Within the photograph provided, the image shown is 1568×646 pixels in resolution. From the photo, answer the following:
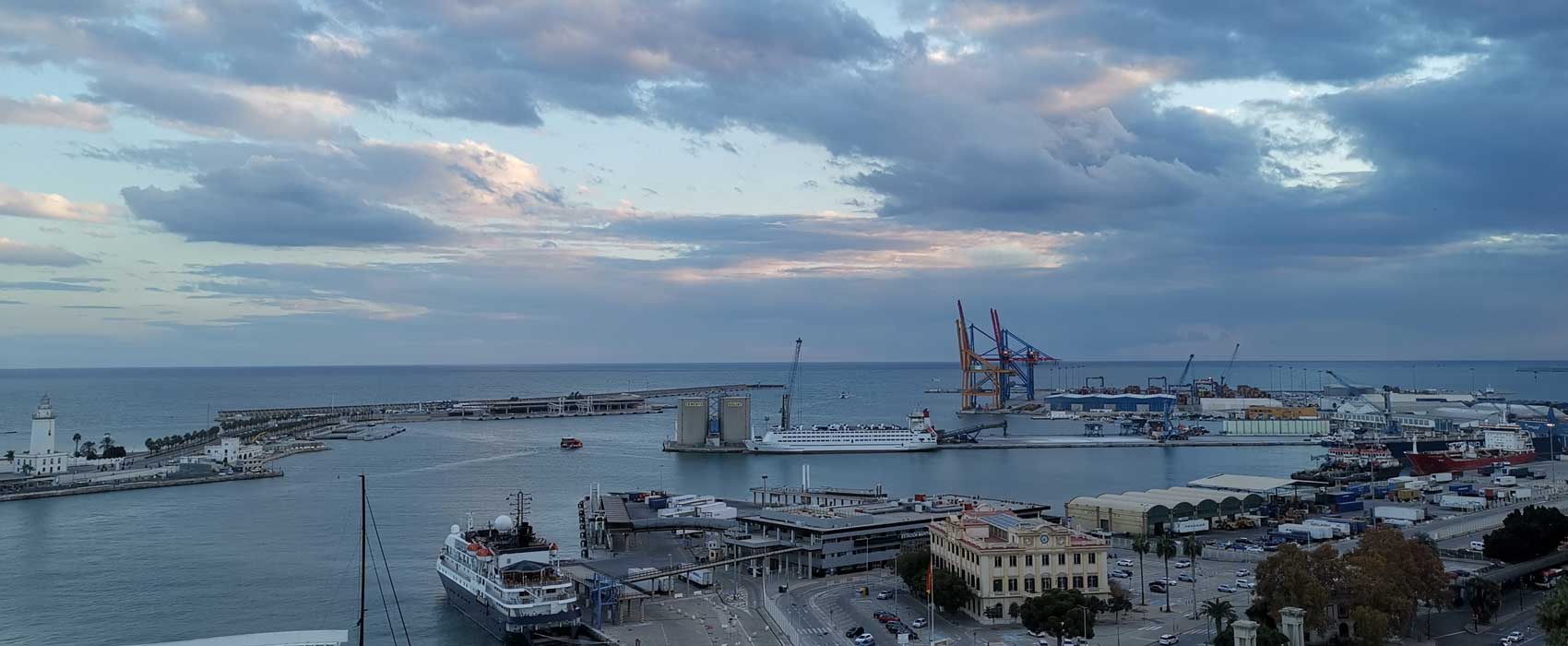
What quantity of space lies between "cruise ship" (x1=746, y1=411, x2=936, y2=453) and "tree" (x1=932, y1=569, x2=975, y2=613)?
31.4 meters

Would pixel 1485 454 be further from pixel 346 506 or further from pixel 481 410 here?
pixel 481 410

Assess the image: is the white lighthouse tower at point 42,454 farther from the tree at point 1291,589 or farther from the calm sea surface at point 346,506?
the tree at point 1291,589

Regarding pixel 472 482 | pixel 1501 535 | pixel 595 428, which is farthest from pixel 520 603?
pixel 595 428

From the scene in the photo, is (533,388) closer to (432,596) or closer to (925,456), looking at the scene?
(925,456)

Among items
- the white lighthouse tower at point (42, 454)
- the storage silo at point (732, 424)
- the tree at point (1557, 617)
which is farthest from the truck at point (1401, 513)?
the white lighthouse tower at point (42, 454)

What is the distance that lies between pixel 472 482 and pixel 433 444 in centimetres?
1636

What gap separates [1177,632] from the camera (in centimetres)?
1480

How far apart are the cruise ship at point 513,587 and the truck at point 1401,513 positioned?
19.5 metres

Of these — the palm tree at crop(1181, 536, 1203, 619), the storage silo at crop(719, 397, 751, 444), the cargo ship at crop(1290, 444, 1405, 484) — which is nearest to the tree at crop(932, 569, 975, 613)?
the palm tree at crop(1181, 536, 1203, 619)

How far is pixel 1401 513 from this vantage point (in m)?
24.8

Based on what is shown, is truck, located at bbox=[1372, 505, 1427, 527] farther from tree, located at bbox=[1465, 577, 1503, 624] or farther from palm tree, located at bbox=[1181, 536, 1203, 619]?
tree, located at bbox=[1465, 577, 1503, 624]

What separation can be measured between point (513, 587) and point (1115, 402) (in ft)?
210

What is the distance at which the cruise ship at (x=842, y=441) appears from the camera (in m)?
48.2

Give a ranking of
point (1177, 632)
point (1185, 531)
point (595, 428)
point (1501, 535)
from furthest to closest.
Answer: point (595, 428) < point (1185, 531) < point (1501, 535) < point (1177, 632)
